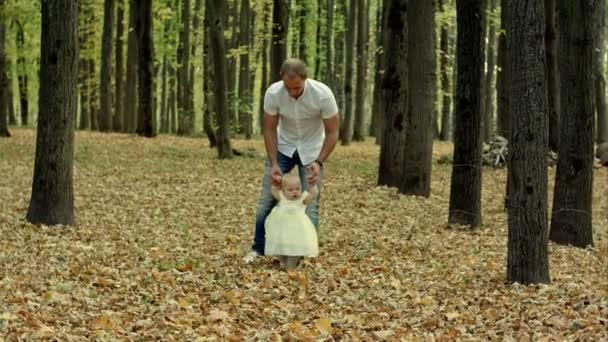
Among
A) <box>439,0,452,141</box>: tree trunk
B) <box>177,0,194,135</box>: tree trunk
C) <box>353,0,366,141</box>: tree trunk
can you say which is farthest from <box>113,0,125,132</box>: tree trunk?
<box>439,0,452,141</box>: tree trunk

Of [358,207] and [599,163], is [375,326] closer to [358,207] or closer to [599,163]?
[358,207]

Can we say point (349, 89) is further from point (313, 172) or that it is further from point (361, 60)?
point (313, 172)

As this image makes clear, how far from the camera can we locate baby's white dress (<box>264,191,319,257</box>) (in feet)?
26.7

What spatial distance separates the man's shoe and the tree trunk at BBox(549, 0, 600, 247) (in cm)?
455

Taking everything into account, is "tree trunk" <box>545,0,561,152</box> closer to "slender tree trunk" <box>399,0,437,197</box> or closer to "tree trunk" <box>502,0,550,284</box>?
"slender tree trunk" <box>399,0,437,197</box>

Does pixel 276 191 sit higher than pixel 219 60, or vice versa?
pixel 219 60

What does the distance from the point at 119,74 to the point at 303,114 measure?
24500 millimetres

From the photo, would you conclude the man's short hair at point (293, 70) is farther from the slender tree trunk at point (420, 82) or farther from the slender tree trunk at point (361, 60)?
the slender tree trunk at point (361, 60)

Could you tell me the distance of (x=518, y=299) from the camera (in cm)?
723

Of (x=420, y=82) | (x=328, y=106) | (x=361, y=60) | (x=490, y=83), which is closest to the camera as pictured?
(x=328, y=106)

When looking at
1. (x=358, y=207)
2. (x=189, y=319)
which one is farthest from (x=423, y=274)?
(x=358, y=207)

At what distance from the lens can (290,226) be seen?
8.17m

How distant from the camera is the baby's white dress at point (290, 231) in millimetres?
8133

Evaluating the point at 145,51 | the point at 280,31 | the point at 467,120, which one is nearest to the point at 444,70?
the point at 280,31
